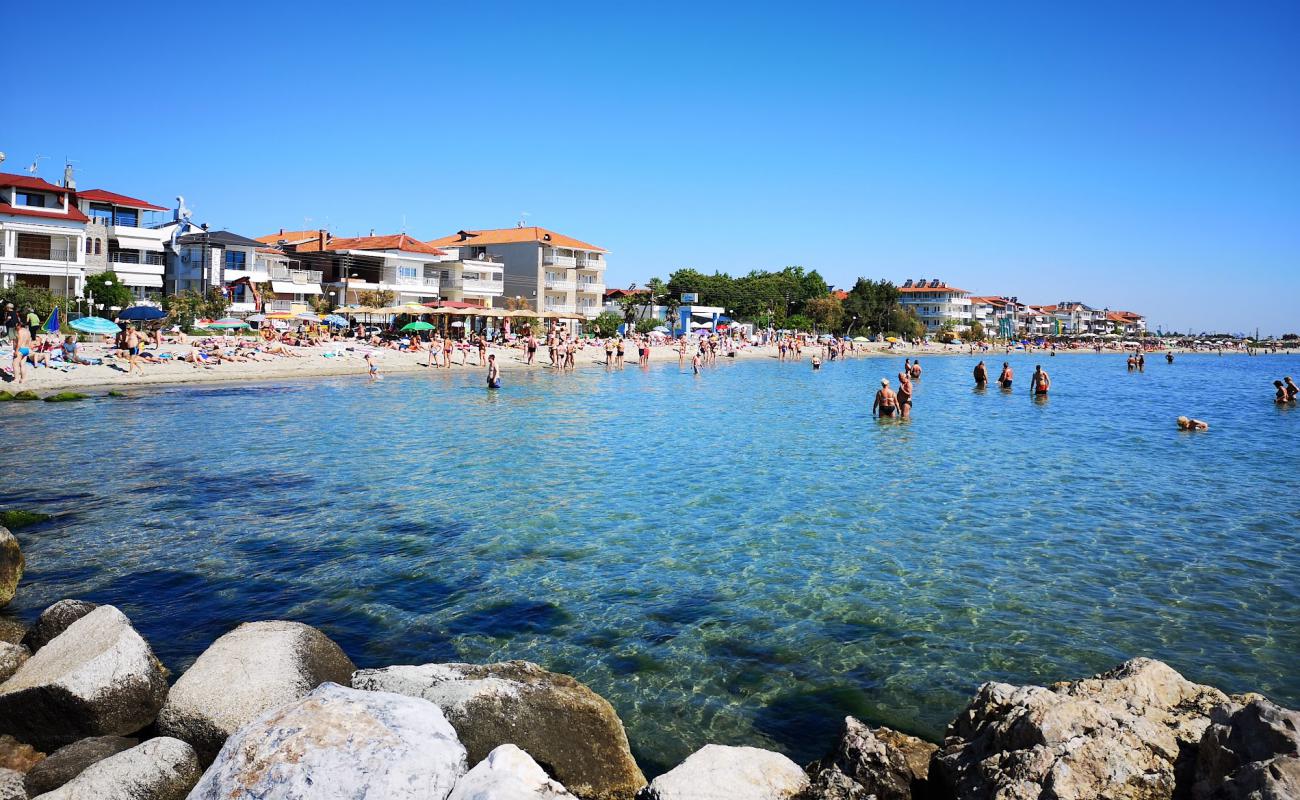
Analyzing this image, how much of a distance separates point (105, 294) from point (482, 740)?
176 ft

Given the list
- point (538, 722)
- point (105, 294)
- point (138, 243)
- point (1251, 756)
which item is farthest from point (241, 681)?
point (138, 243)

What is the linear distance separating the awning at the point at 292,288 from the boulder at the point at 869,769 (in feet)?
207

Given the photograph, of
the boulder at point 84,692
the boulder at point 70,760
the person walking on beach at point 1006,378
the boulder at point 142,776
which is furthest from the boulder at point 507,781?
the person walking on beach at point 1006,378

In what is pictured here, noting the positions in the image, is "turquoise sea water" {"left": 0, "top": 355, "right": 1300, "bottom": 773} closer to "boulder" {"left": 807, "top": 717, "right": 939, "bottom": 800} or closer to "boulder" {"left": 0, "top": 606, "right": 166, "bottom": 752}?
"boulder" {"left": 807, "top": 717, "right": 939, "bottom": 800}

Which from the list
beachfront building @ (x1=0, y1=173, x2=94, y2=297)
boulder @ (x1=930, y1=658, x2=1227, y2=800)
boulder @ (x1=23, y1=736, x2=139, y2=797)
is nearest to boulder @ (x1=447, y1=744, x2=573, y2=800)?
boulder @ (x1=930, y1=658, x2=1227, y2=800)

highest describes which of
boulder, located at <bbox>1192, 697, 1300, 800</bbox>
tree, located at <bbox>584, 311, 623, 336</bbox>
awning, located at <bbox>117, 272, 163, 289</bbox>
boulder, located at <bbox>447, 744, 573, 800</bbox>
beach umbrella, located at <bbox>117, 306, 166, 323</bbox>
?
awning, located at <bbox>117, 272, 163, 289</bbox>

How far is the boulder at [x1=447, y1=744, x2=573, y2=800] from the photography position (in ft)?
14.6

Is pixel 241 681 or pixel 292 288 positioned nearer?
pixel 241 681

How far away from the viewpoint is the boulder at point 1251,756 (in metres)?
3.79

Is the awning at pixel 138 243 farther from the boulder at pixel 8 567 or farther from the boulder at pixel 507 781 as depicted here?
the boulder at pixel 507 781

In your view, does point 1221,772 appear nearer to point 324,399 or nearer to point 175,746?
point 175,746

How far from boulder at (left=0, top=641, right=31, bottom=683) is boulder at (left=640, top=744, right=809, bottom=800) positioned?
558 cm

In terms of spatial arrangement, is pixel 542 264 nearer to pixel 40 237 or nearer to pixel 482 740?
pixel 40 237

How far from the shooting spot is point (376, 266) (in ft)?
219
